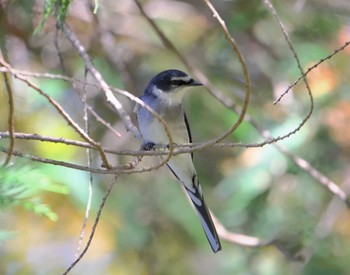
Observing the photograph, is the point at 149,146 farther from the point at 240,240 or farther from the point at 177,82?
the point at 240,240

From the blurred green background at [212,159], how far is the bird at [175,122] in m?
0.41

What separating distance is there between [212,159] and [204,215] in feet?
5.77

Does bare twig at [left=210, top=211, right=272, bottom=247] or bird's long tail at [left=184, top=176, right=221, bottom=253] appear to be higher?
bird's long tail at [left=184, top=176, right=221, bottom=253]

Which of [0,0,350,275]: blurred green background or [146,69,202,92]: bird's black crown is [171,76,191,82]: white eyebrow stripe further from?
[0,0,350,275]: blurred green background

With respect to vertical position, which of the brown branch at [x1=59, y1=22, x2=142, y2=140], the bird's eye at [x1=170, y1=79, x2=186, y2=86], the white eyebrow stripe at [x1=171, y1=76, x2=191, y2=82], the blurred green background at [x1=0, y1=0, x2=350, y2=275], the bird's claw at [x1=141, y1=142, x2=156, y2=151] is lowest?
the blurred green background at [x1=0, y1=0, x2=350, y2=275]

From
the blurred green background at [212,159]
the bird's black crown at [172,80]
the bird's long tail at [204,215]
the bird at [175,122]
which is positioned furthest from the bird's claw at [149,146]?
the blurred green background at [212,159]

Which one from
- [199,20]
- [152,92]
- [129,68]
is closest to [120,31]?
[129,68]

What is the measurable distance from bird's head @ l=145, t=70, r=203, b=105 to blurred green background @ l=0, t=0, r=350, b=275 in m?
0.39

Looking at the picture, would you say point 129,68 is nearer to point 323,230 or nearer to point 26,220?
point 26,220

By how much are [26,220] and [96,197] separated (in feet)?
1.41

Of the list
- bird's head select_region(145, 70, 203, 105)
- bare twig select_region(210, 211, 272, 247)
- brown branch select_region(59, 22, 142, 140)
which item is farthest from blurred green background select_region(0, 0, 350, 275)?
brown branch select_region(59, 22, 142, 140)

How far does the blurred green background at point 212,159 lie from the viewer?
396 cm

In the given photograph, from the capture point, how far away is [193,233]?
15.1 ft

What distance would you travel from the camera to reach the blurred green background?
13.0 ft
